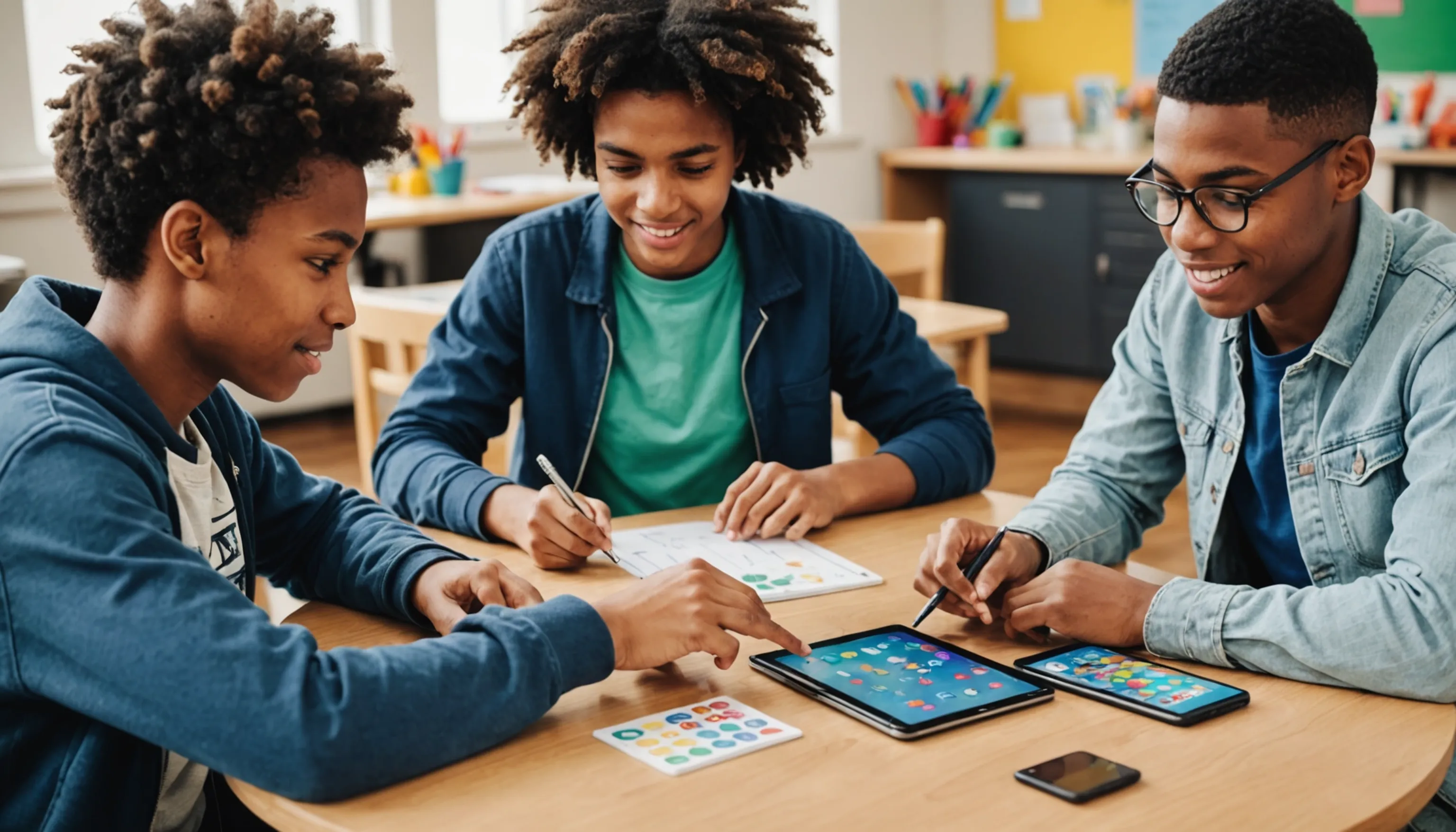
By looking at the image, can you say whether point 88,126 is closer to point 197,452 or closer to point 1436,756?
point 197,452

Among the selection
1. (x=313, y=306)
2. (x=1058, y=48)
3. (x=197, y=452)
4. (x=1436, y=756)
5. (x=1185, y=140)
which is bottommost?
(x=1436, y=756)

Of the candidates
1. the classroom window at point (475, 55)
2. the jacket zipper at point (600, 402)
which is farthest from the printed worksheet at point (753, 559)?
the classroom window at point (475, 55)

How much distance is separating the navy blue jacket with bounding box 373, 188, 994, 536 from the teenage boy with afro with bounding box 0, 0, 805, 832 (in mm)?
534

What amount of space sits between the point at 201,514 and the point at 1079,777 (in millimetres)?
743

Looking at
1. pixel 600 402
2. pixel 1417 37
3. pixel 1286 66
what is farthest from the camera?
pixel 1417 37

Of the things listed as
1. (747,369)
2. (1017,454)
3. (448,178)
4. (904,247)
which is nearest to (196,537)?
(747,369)

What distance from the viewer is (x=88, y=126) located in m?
1.08

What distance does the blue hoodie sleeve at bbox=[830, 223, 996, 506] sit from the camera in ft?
5.99

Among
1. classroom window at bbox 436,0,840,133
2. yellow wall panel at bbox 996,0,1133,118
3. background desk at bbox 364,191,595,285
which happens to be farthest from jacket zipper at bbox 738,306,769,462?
yellow wall panel at bbox 996,0,1133,118

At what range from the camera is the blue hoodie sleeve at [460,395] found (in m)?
1.66

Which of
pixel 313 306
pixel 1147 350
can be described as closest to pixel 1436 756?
pixel 1147 350

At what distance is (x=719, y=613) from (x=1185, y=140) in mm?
592

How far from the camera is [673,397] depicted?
1.85 meters

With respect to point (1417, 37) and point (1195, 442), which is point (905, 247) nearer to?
point (1195, 442)
